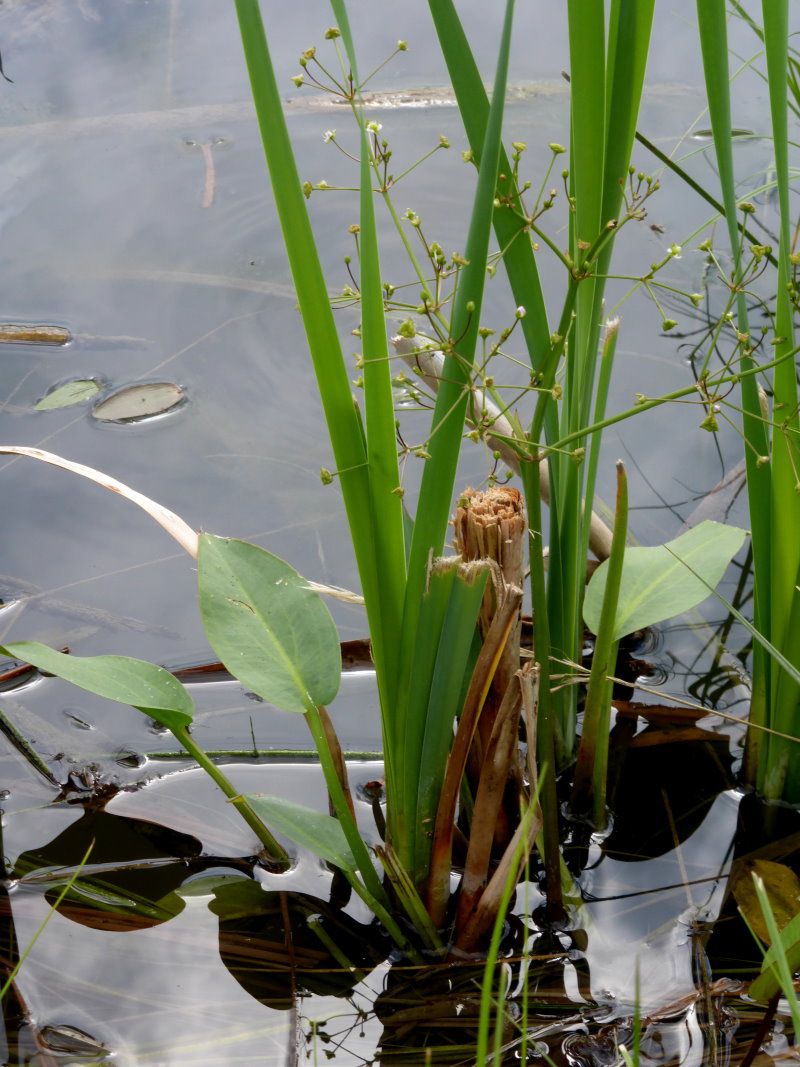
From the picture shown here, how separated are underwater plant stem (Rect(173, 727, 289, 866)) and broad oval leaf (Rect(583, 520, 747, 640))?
49 centimetres

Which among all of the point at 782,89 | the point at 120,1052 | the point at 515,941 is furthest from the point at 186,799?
the point at 782,89

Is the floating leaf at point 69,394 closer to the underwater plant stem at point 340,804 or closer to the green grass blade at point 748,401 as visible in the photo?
the underwater plant stem at point 340,804

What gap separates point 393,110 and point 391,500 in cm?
203

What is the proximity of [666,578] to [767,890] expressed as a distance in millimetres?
415

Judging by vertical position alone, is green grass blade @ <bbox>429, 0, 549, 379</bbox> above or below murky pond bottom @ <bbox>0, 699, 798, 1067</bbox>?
above

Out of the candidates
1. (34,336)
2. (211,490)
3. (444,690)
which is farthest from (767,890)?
(34,336)

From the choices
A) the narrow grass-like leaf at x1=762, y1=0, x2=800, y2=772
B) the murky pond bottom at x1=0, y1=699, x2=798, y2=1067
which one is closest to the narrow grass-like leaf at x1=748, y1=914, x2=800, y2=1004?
the murky pond bottom at x1=0, y1=699, x2=798, y2=1067

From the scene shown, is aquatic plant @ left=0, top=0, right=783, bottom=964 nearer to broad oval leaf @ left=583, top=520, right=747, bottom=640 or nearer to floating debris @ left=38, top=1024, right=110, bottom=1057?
broad oval leaf @ left=583, top=520, right=747, bottom=640

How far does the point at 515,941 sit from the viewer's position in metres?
1.23

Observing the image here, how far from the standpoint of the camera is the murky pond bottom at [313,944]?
1.12 metres

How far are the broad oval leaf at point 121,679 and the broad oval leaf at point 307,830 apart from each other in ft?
0.45

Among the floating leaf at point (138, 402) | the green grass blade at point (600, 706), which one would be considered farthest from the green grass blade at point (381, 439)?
the floating leaf at point (138, 402)

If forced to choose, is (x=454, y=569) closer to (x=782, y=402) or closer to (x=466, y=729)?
(x=466, y=729)

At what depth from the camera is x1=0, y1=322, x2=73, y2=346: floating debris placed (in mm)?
2168
